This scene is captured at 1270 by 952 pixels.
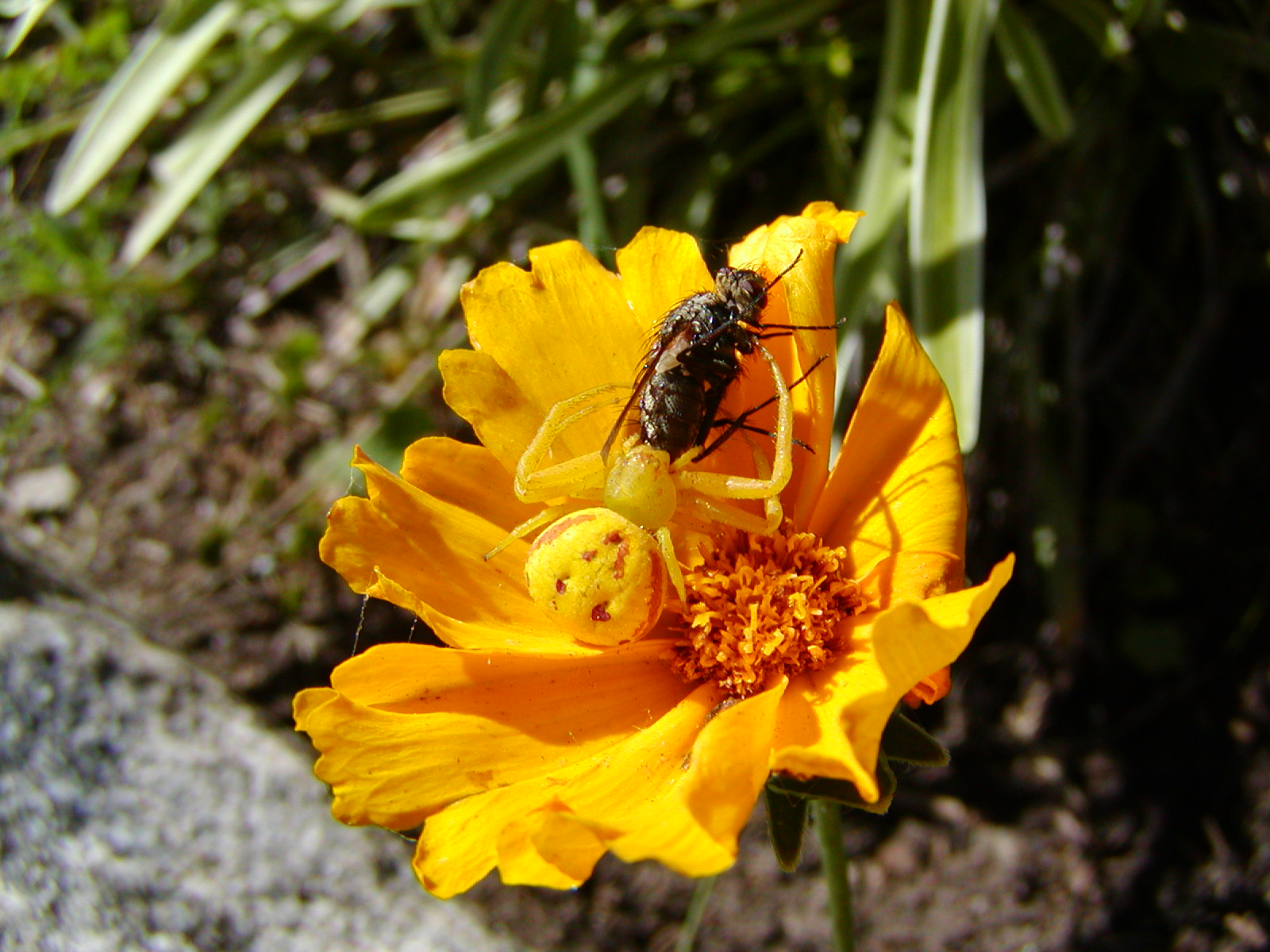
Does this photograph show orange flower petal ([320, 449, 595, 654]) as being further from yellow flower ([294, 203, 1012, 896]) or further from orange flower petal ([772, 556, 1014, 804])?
orange flower petal ([772, 556, 1014, 804])

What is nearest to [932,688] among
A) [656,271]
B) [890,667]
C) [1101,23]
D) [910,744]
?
[910,744]

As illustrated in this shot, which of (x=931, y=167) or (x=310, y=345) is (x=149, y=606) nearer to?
(x=310, y=345)

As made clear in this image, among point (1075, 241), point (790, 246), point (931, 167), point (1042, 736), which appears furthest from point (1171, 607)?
point (790, 246)

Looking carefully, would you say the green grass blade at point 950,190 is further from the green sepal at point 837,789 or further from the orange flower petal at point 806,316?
the green sepal at point 837,789

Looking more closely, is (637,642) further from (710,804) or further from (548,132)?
(548,132)

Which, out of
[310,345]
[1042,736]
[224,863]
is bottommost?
[1042,736]

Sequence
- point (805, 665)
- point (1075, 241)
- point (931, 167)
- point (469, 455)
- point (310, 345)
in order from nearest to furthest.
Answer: point (805, 665) → point (469, 455) → point (931, 167) → point (1075, 241) → point (310, 345)

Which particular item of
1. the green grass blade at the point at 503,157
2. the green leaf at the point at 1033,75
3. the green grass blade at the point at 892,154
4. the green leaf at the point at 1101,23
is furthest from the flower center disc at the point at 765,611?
the green leaf at the point at 1101,23
